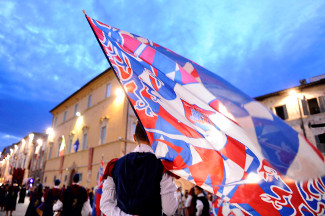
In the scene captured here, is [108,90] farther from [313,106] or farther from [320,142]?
[320,142]

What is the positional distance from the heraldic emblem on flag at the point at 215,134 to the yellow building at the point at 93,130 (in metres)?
16.1

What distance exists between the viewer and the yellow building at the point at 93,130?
744 inches

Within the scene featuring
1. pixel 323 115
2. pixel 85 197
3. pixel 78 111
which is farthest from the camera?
pixel 78 111

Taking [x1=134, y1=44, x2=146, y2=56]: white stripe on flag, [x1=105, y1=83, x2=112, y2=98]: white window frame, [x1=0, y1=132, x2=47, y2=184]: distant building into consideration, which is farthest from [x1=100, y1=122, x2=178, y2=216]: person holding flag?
[x1=0, y1=132, x2=47, y2=184]: distant building

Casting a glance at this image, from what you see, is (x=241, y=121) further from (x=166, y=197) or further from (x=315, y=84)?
(x=315, y=84)

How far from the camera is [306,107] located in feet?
67.4

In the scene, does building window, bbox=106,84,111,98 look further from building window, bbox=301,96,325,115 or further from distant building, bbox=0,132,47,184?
distant building, bbox=0,132,47,184

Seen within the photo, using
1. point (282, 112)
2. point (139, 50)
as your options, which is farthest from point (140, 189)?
point (282, 112)

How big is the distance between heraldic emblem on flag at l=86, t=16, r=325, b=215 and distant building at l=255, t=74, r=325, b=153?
21.6 metres

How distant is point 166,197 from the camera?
192 centimetres

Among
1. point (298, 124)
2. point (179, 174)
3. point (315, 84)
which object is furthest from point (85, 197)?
point (315, 84)

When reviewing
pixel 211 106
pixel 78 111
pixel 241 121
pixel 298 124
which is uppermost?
pixel 78 111

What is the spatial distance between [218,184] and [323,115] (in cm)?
2274

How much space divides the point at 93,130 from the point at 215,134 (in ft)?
72.2
